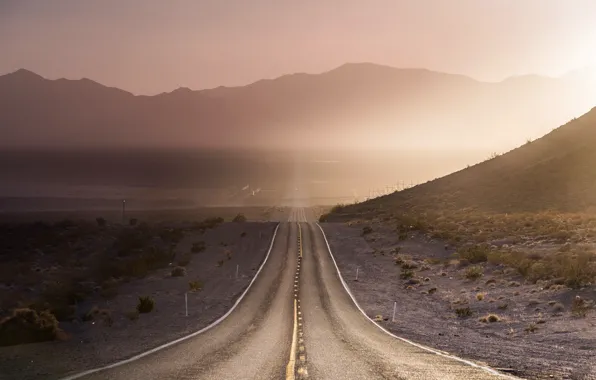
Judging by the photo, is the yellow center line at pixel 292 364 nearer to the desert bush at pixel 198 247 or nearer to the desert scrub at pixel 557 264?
the desert scrub at pixel 557 264

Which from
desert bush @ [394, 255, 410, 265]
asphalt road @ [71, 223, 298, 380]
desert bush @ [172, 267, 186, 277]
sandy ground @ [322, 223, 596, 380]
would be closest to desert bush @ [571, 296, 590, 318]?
sandy ground @ [322, 223, 596, 380]

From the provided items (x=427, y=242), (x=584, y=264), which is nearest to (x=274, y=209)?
(x=427, y=242)

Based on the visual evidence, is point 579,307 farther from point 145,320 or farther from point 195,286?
point 195,286

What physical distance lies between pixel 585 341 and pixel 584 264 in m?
10.8

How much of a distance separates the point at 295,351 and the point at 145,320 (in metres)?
11.1

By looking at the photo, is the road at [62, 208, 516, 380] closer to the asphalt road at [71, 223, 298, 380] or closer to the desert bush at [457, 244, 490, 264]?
the asphalt road at [71, 223, 298, 380]

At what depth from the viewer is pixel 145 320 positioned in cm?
2412

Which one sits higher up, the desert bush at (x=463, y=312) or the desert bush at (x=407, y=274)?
Result: the desert bush at (x=407, y=274)

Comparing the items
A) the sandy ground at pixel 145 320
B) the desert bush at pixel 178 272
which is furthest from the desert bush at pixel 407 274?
the desert bush at pixel 178 272

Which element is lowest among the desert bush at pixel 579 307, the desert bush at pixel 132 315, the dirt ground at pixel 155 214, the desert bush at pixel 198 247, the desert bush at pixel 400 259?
the desert bush at pixel 132 315

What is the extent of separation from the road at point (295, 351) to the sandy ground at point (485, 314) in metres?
1.47

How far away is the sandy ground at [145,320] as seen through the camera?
1541 centimetres

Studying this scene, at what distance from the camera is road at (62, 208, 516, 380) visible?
1322 centimetres

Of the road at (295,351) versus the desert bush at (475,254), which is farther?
the desert bush at (475,254)
